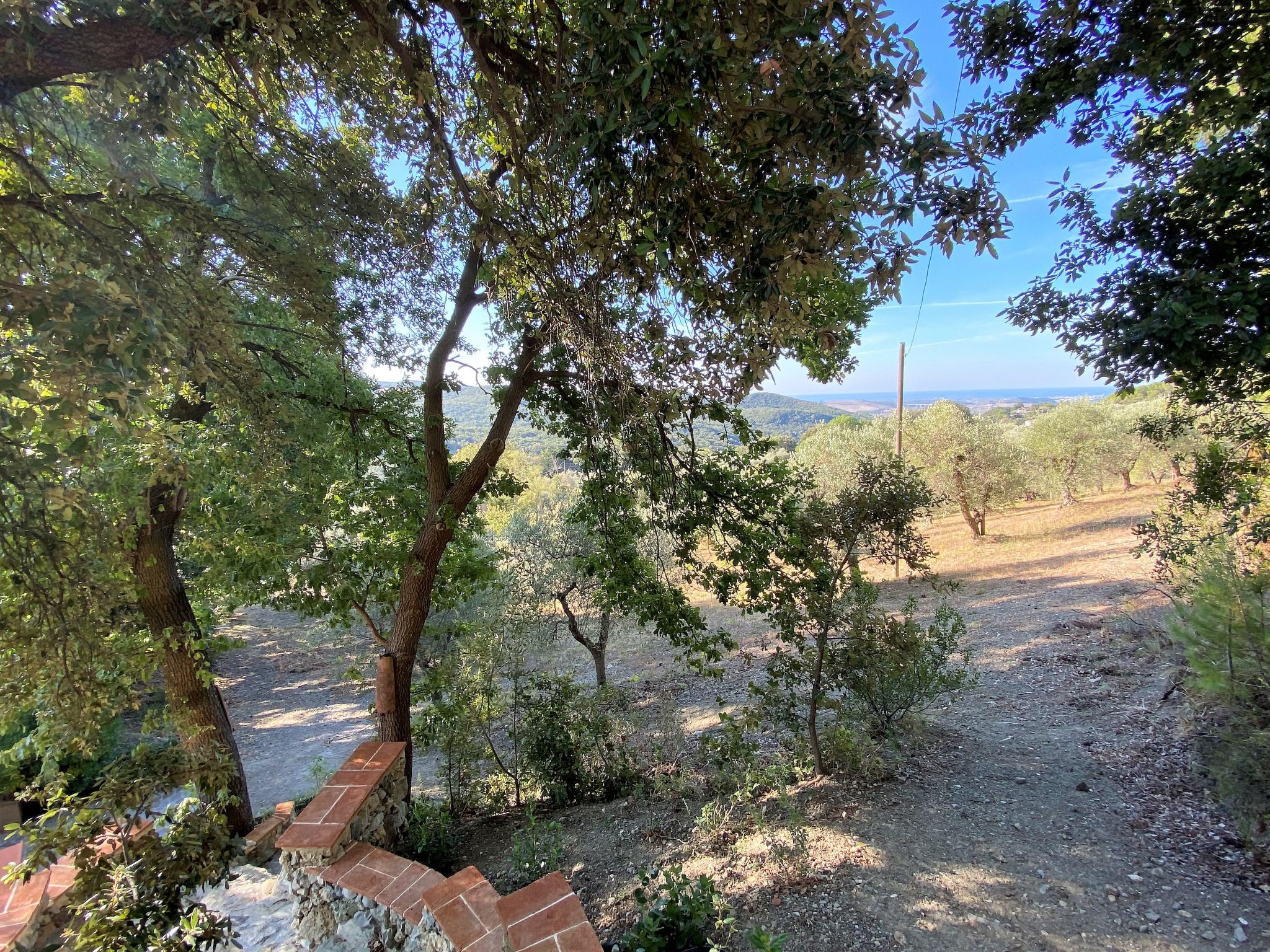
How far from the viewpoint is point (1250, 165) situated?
291cm

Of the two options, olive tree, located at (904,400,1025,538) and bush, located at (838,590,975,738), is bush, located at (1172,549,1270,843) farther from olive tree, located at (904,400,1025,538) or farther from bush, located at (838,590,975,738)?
olive tree, located at (904,400,1025,538)

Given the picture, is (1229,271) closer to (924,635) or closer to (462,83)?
(924,635)

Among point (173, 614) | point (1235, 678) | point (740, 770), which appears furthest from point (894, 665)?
point (173, 614)

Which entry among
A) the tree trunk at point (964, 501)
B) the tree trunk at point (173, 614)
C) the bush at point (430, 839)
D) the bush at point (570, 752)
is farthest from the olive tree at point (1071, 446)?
the tree trunk at point (173, 614)

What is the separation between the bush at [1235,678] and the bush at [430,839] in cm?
513

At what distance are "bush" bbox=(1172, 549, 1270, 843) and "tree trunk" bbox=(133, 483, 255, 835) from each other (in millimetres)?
6944

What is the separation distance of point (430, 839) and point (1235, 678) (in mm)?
5731

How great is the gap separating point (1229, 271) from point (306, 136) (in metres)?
5.55

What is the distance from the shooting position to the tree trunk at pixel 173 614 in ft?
14.8

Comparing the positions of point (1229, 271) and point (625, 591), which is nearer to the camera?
point (1229, 271)

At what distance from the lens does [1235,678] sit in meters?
3.69

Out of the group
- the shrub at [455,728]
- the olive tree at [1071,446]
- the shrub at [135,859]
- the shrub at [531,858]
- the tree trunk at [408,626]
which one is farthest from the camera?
the olive tree at [1071,446]

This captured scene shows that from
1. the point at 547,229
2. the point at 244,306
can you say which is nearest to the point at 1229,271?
the point at 547,229

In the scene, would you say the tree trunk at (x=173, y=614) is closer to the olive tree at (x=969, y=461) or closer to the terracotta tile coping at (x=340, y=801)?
the terracotta tile coping at (x=340, y=801)
